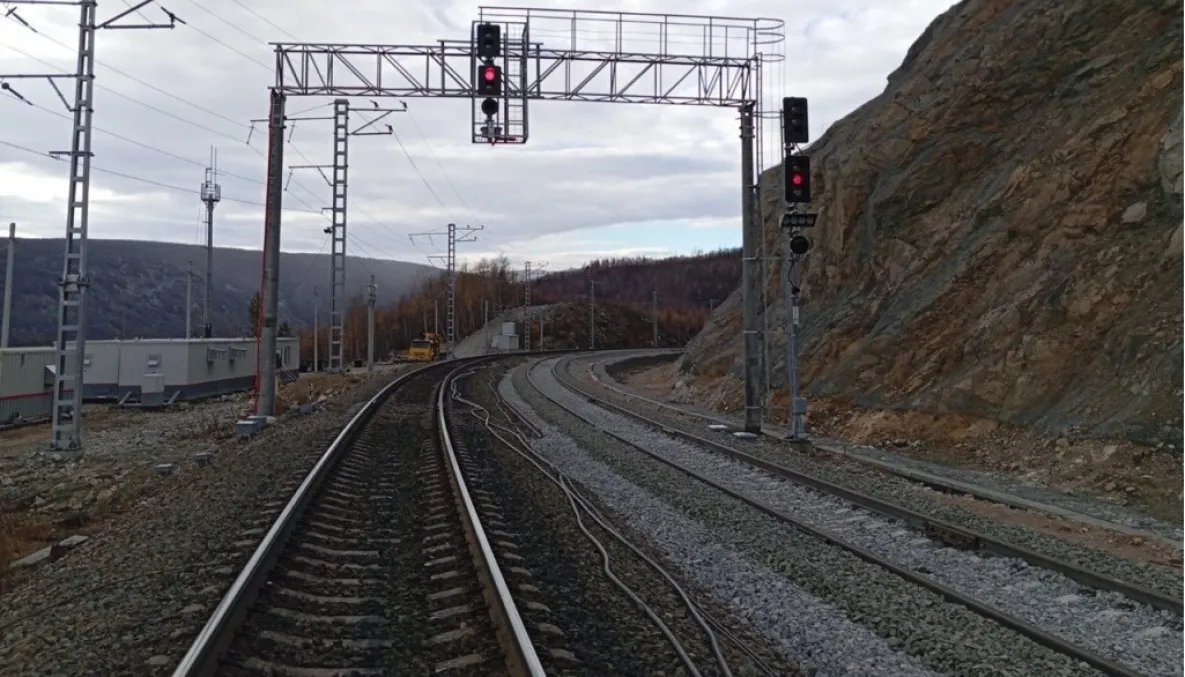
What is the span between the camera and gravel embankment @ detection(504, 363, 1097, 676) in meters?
5.90

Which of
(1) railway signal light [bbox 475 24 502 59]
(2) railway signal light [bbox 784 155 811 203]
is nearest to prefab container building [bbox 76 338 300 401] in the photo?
(1) railway signal light [bbox 475 24 502 59]

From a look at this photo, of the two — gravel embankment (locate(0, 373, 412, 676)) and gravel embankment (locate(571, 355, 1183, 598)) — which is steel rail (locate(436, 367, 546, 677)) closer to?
gravel embankment (locate(0, 373, 412, 676))

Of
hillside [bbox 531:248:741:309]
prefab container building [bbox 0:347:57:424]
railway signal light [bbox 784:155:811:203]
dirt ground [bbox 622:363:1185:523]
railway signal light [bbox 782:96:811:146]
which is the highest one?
hillside [bbox 531:248:741:309]

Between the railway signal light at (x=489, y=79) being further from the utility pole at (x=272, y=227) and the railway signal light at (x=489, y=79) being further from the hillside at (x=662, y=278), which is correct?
the hillside at (x=662, y=278)

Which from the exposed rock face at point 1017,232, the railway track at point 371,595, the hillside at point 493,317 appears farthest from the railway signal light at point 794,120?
the hillside at point 493,317

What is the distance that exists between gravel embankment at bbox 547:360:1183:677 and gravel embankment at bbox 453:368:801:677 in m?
2.28

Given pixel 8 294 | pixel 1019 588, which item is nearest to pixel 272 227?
pixel 1019 588

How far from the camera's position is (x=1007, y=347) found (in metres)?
16.2

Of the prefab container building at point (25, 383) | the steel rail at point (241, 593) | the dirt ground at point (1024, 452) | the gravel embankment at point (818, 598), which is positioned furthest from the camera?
the prefab container building at point (25, 383)

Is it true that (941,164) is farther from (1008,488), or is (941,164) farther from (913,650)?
(913,650)

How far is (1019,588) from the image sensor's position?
7477 millimetres

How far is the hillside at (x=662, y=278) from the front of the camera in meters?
171

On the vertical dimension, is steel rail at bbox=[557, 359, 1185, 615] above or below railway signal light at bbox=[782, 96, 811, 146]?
below

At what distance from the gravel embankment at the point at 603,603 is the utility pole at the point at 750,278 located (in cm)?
832
